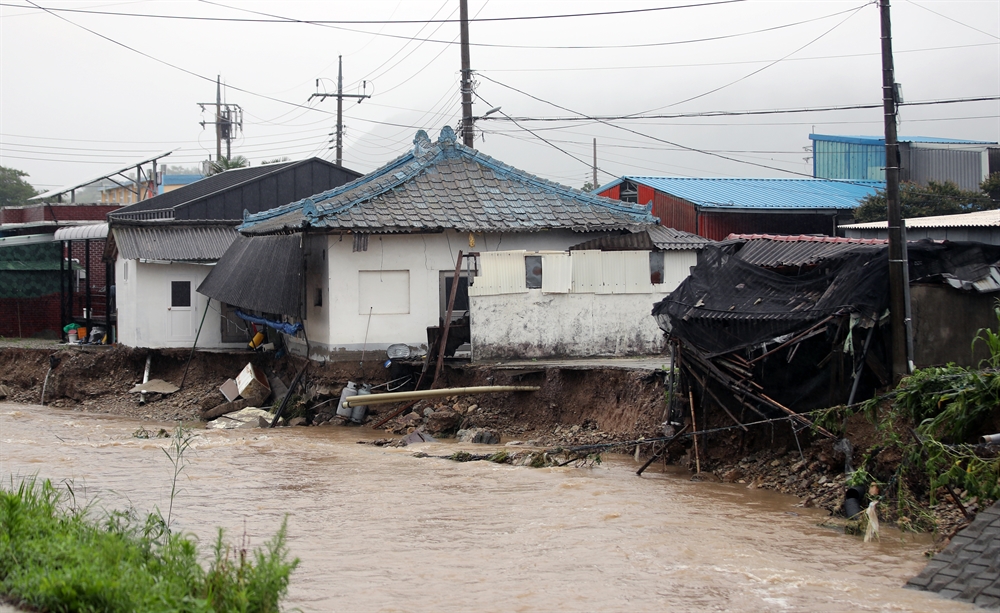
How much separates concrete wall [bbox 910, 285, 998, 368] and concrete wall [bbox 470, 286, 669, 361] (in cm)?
749

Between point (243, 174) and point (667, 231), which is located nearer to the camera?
point (667, 231)

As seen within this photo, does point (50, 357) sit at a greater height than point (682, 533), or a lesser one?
greater

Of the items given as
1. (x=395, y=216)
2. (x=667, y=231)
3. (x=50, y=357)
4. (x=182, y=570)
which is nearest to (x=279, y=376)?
(x=395, y=216)

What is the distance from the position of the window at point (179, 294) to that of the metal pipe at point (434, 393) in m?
8.90

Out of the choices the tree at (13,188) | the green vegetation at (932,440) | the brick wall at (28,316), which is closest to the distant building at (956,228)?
the green vegetation at (932,440)

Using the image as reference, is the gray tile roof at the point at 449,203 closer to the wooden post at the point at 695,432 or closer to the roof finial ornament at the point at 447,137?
the roof finial ornament at the point at 447,137

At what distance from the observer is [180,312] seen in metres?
23.2

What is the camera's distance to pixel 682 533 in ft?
31.0

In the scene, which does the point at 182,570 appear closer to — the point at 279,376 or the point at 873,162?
the point at 279,376

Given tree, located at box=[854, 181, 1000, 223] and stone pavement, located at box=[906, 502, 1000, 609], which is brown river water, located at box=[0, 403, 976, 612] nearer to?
stone pavement, located at box=[906, 502, 1000, 609]

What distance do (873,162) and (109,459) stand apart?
2912 centimetres

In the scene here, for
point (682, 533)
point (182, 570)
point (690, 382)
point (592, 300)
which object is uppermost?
point (592, 300)

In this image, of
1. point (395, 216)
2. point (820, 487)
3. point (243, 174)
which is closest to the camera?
point (820, 487)

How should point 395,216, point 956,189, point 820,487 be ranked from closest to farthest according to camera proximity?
point 820,487 → point 395,216 → point 956,189
